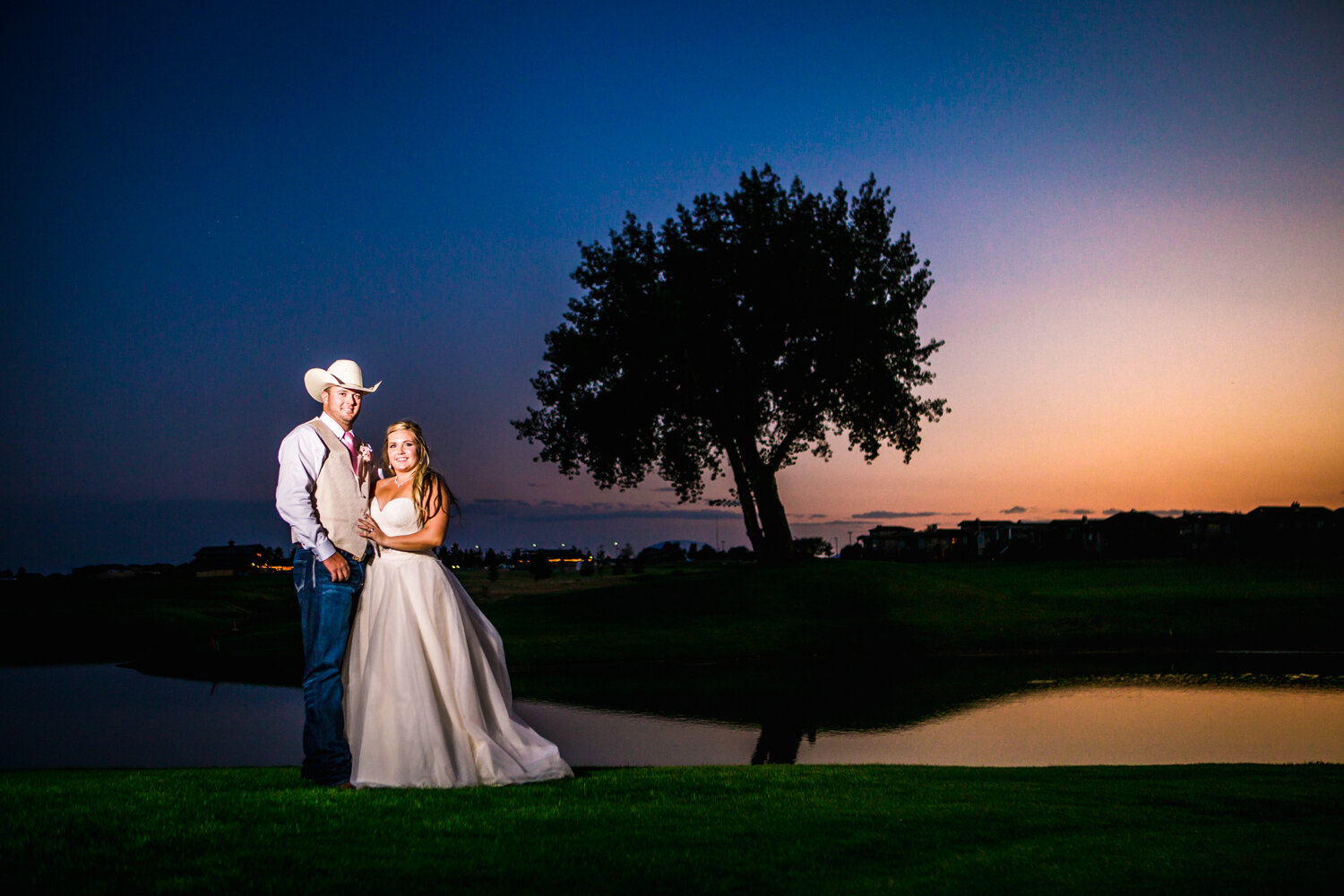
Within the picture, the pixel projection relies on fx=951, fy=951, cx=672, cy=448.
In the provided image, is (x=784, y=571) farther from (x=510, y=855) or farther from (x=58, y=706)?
(x=510, y=855)

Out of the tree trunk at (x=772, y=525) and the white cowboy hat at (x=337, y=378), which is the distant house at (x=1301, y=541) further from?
the white cowboy hat at (x=337, y=378)

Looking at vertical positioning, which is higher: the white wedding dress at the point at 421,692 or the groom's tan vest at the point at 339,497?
the groom's tan vest at the point at 339,497

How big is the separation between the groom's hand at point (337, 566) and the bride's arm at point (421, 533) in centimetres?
32

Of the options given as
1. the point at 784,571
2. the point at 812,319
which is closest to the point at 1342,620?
the point at 784,571

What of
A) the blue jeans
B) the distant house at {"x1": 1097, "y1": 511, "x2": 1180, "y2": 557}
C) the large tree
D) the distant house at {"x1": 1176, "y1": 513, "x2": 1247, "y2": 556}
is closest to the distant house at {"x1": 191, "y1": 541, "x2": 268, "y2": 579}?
the large tree

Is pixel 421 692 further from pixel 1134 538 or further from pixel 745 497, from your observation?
pixel 1134 538

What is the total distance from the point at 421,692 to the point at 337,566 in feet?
3.71

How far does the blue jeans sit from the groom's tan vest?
0.50 feet

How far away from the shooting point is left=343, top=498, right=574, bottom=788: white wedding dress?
280 inches

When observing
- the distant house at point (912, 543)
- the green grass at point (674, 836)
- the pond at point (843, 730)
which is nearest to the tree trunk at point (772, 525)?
the pond at point (843, 730)

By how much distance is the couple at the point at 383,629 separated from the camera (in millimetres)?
7098

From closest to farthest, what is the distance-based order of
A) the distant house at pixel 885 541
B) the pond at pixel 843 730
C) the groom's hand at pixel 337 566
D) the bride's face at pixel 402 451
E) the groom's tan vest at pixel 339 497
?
the groom's hand at pixel 337 566 < the groom's tan vest at pixel 339 497 < the bride's face at pixel 402 451 < the pond at pixel 843 730 < the distant house at pixel 885 541

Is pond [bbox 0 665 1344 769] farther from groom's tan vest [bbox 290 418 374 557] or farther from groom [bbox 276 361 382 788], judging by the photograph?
groom's tan vest [bbox 290 418 374 557]

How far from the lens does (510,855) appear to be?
542 centimetres
